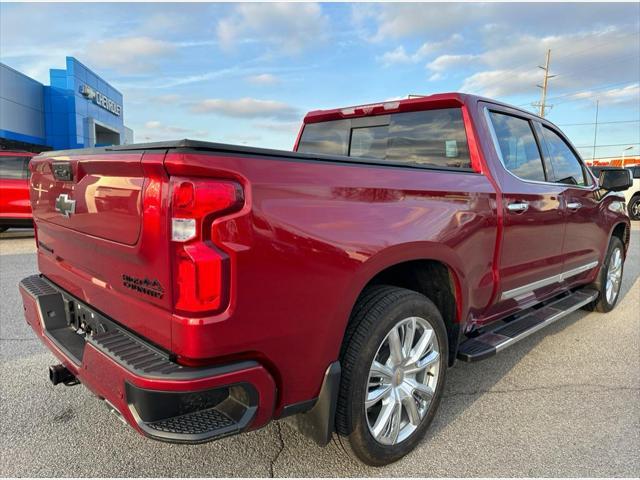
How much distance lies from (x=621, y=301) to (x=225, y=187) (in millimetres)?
5785

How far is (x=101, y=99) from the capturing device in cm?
3572

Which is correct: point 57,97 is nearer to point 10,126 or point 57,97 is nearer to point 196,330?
point 10,126

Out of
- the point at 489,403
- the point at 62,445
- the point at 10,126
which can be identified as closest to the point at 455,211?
the point at 489,403

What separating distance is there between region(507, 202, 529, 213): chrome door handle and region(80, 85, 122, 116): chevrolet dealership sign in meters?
34.5

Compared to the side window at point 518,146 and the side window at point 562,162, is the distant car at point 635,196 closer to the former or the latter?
the side window at point 562,162

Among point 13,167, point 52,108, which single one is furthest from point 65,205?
point 52,108

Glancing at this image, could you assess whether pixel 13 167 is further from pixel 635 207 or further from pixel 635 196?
pixel 635 207

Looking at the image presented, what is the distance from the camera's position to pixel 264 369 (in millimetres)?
1809

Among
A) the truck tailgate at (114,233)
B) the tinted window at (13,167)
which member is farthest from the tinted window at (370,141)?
the tinted window at (13,167)

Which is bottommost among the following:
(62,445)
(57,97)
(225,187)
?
(62,445)

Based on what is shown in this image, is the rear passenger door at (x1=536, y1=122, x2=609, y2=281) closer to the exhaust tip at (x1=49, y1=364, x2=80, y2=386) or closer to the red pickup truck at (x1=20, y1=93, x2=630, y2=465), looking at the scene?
the red pickup truck at (x1=20, y1=93, x2=630, y2=465)

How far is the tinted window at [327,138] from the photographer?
391 centimetres

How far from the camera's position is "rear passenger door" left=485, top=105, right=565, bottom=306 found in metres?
3.06

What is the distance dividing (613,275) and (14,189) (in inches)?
404
